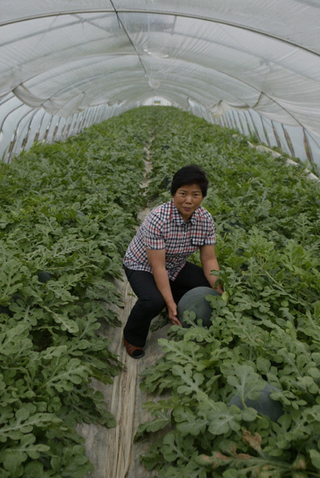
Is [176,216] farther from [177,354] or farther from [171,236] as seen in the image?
[177,354]

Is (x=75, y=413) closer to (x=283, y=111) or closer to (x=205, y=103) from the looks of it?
(x=283, y=111)

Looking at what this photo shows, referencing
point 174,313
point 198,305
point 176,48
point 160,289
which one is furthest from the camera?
point 176,48

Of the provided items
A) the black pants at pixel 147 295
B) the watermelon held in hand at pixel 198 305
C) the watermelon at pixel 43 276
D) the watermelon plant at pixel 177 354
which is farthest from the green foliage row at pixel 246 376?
the watermelon at pixel 43 276

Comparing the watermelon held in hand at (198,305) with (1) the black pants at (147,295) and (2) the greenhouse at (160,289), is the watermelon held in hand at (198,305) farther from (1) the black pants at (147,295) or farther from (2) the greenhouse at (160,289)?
(1) the black pants at (147,295)

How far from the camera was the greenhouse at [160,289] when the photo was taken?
1.74 m

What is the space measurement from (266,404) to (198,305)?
0.96 meters

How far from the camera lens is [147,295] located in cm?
294

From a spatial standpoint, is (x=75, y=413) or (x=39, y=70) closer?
(x=75, y=413)

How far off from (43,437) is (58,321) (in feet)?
2.36

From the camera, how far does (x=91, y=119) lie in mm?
19562

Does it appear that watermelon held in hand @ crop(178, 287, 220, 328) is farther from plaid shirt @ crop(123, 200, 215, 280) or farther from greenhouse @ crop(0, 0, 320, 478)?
plaid shirt @ crop(123, 200, 215, 280)

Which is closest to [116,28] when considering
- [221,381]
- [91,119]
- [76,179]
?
[76,179]

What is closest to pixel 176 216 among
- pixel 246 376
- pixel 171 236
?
pixel 171 236

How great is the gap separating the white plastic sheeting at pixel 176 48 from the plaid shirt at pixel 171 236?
315 centimetres
